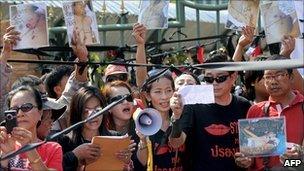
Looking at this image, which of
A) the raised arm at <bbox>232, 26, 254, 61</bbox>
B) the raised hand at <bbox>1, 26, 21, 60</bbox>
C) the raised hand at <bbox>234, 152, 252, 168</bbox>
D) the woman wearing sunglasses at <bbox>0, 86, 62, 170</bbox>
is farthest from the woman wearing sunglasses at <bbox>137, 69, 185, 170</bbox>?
the raised arm at <bbox>232, 26, 254, 61</bbox>

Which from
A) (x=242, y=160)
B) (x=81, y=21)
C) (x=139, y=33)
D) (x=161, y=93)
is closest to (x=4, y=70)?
(x=81, y=21)

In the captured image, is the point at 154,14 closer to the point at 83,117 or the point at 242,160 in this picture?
the point at 83,117

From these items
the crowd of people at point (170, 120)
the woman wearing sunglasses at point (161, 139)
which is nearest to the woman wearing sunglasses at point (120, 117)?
the crowd of people at point (170, 120)

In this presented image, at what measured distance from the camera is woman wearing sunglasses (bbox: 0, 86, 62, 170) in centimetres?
302

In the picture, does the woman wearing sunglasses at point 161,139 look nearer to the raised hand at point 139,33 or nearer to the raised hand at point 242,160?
the raised hand at point 242,160

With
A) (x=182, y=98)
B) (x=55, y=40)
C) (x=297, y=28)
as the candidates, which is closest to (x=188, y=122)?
(x=182, y=98)

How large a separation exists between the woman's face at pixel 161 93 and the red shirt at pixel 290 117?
1.70 feet

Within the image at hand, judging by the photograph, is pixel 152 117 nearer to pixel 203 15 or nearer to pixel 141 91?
pixel 141 91

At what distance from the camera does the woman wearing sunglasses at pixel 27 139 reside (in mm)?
3018

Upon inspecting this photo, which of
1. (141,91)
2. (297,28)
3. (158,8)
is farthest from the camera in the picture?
(158,8)

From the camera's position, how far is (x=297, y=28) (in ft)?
Answer: 16.4

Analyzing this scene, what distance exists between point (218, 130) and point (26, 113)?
128 centimetres

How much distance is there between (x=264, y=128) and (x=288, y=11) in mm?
1508

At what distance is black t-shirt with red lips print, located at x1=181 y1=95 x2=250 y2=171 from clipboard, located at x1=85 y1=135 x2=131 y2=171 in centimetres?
64
